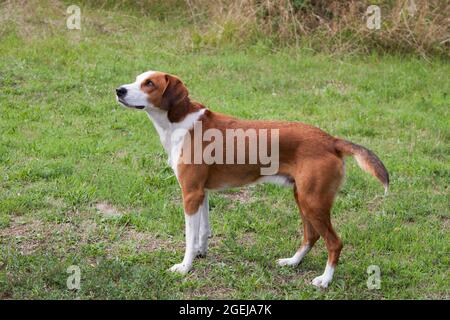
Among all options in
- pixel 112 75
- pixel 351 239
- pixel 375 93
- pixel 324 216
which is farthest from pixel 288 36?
pixel 324 216

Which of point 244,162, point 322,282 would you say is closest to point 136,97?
point 244,162

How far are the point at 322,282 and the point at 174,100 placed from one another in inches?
64.6

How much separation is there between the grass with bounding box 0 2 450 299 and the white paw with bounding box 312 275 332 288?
58mm

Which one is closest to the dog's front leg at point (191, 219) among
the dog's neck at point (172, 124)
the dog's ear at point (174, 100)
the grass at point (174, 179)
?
the grass at point (174, 179)

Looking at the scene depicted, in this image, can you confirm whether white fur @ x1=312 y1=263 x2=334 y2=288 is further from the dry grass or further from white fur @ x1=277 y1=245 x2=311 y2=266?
the dry grass

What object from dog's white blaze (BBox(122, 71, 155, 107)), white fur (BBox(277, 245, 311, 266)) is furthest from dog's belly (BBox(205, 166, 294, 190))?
dog's white blaze (BBox(122, 71, 155, 107))

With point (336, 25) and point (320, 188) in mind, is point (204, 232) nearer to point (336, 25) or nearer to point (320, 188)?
point (320, 188)

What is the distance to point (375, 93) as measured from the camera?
961 cm

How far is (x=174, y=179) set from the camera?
7043 millimetres

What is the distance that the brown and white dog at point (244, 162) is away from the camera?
5113 millimetres

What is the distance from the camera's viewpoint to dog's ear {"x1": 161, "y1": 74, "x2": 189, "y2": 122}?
5.33 m

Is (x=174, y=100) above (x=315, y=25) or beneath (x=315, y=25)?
above

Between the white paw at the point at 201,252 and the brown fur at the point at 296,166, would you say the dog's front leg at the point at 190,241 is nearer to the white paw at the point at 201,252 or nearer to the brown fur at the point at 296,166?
the brown fur at the point at 296,166
